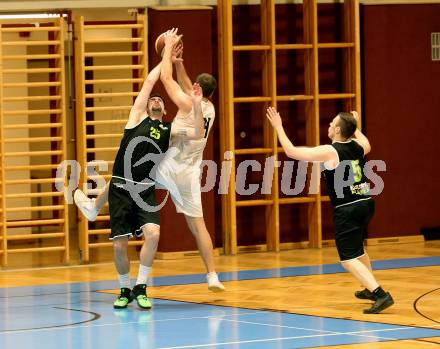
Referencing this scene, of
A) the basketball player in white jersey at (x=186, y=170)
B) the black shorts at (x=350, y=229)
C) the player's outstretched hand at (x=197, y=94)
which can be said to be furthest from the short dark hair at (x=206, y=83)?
the black shorts at (x=350, y=229)

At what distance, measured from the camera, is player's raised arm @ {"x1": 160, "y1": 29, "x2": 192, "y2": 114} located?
987 centimetres

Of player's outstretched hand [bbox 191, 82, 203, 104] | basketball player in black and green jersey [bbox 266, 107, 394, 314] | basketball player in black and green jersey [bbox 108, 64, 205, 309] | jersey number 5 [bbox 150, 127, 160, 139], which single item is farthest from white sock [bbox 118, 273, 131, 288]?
basketball player in black and green jersey [bbox 266, 107, 394, 314]

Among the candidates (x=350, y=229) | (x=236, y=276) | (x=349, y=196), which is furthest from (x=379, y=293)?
(x=236, y=276)

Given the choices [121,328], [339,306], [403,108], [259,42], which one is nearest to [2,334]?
[121,328]

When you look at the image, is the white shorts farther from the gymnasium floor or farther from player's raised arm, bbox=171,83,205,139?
the gymnasium floor

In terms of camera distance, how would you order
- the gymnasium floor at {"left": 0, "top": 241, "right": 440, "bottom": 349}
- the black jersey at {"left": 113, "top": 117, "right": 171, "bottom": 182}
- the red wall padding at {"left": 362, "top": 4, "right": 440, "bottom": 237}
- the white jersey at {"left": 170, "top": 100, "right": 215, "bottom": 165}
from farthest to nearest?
1. the red wall padding at {"left": 362, "top": 4, "right": 440, "bottom": 237}
2. the white jersey at {"left": 170, "top": 100, "right": 215, "bottom": 165}
3. the black jersey at {"left": 113, "top": 117, "right": 171, "bottom": 182}
4. the gymnasium floor at {"left": 0, "top": 241, "right": 440, "bottom": 349}

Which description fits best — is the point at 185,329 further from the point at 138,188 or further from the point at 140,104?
the point at 140,104

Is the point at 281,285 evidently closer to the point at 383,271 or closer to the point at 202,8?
the point at 383,271

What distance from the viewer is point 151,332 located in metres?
8.37

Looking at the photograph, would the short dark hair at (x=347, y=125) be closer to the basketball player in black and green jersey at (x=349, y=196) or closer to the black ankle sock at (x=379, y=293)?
the basketball player in black and green jersey at (x=349, y=196)

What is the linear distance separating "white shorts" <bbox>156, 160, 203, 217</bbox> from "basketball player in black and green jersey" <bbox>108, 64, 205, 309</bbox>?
591 mm

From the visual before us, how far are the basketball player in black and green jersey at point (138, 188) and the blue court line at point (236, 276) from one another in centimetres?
163

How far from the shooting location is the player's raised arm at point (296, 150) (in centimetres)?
871

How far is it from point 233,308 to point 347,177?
154 centimetres
